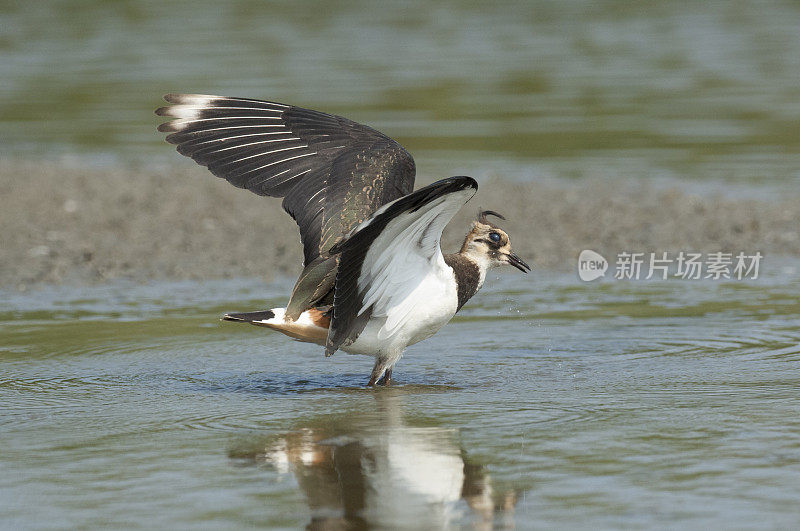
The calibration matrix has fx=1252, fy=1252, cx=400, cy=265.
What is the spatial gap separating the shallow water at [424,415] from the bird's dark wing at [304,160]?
2.53ft

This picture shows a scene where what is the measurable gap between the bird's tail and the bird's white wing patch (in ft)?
0.93

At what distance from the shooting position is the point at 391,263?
18.7 feet

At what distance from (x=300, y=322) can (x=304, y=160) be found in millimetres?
931

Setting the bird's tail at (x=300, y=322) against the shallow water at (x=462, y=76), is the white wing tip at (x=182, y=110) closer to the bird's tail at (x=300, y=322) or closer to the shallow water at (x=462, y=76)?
the bird's tail at (x=300, y=322)

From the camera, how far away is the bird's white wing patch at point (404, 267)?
17.3 ft

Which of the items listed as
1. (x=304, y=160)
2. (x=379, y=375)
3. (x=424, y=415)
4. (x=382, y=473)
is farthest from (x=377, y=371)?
(x=382, y=473)

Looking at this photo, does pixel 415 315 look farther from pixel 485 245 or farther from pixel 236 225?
pixel 236 225

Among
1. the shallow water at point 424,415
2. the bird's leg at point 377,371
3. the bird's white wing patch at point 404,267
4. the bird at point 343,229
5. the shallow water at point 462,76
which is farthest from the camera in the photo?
the shallow water at point 462,76

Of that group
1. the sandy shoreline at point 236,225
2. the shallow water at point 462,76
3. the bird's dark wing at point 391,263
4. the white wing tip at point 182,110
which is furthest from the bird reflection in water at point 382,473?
the shallow water at point 462,76

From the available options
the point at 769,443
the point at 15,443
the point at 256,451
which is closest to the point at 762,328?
the point at 769,443

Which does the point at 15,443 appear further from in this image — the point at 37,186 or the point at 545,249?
the point at 37,186

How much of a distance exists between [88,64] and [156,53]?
4.75 ft

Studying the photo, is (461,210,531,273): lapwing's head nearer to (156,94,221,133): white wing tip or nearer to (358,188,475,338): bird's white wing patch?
(358,188,475,338): bird's white wing patch

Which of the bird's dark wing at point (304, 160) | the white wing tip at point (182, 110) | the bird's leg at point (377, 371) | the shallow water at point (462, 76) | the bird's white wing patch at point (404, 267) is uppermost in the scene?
the shallow water at point (462, 76)
